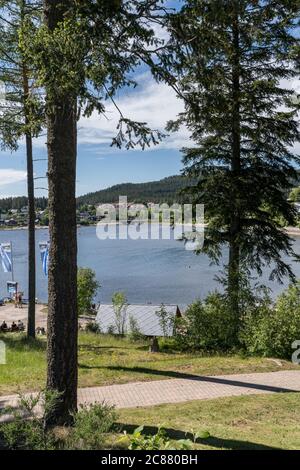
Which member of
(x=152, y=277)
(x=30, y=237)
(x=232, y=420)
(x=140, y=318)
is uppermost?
(x=30, y=237)

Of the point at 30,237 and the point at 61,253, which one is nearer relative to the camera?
the point at 61,253

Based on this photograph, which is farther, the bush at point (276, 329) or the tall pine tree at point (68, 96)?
the bush at point (276, 329)

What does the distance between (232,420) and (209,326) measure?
729 cm

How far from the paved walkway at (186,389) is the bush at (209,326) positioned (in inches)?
138

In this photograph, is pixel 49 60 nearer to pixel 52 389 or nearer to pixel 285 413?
pixel 52 389

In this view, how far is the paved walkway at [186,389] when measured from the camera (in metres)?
8.64

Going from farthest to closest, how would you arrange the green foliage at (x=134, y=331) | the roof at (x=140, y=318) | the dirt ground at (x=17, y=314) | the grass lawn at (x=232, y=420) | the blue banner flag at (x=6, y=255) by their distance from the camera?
the blue banner flag at (x=6, y=255), the dirt ground at (x=17, y=314), the roof at (x=140, y=318), the green foliage at (x=134, y=331), the grass lawn at (x=232, y=420)

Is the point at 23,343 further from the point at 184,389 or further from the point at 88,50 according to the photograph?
the point at 88,50

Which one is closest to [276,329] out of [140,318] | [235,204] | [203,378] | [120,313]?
[203,378]

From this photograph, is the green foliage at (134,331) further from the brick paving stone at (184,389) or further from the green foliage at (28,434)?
the green foliage at (28,434)

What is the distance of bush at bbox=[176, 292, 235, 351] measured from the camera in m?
14.2

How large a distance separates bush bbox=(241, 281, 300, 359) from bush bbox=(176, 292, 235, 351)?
693 millimetres

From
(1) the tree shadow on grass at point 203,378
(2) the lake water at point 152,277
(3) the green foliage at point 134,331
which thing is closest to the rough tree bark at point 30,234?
(1) the tree shadow on grass at point 203,378

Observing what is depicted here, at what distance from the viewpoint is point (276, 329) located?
1270 cm
